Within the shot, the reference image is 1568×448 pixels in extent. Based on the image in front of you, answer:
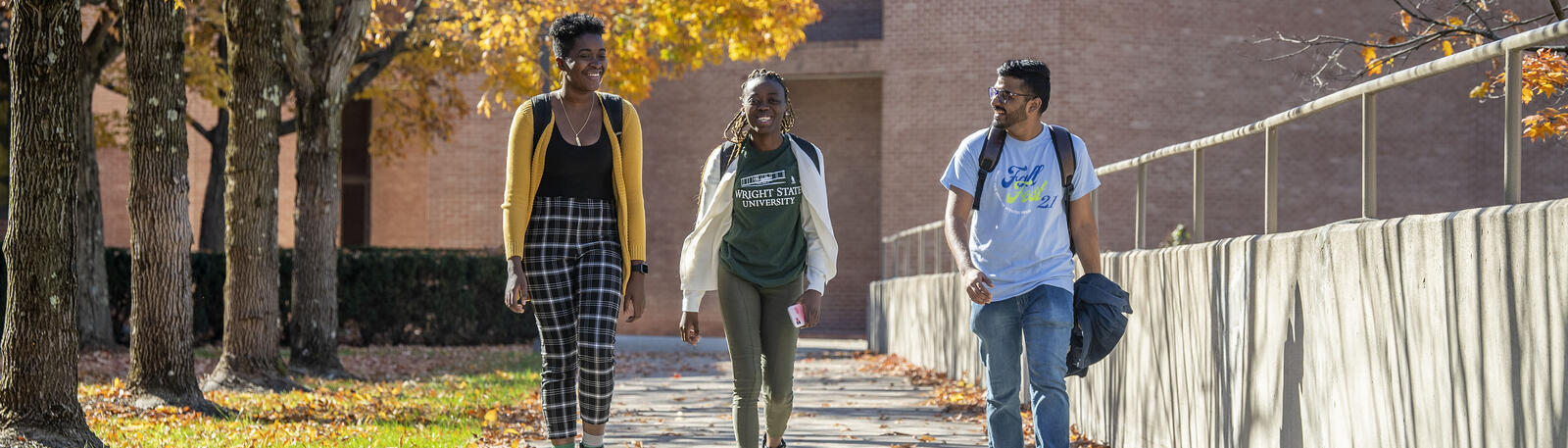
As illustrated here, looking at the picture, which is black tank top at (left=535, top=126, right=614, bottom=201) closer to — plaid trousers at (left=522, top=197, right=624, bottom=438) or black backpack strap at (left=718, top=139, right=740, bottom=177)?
plaid trousers at (left=522, top=197, right=624, bottom=438)

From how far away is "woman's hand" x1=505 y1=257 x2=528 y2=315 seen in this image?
5340 mm

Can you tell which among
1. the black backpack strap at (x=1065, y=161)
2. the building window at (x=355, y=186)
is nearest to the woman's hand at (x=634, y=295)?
the black backpack strap at (x=1065, y=161)

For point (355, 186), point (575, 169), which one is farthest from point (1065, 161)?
point (355, 186)

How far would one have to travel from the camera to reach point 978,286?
5508 mm

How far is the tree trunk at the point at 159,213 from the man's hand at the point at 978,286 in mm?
6111

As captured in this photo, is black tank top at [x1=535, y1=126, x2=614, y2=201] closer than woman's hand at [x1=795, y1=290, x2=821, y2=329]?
Yes

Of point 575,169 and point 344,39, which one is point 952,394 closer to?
point 344,39

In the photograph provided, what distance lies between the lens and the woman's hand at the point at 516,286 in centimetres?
534

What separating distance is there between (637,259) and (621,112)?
0.53 m

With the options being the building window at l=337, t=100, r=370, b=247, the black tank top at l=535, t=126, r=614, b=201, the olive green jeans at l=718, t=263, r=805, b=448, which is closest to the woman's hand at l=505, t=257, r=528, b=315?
the black tank top at l=535, t=126, r=614, b=201

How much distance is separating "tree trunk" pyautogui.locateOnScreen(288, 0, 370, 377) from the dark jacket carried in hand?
883cm

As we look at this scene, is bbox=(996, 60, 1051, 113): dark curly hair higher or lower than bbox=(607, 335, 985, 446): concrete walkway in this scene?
higher

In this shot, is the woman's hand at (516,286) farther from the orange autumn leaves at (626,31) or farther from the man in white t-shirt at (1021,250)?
the orange autumn leaves at (626,31)

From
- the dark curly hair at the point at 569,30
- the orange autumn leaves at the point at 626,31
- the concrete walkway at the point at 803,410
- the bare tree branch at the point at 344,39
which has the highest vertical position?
the orange autumn leaves at the point at 626,31
